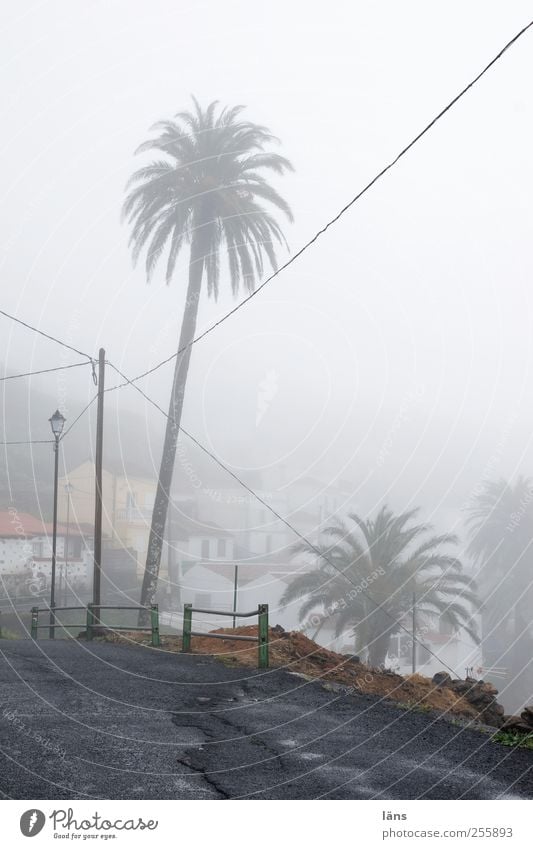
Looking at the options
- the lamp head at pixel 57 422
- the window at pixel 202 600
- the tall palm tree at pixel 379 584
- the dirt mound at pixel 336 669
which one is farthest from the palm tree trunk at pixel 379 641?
the window at pixel 202 600

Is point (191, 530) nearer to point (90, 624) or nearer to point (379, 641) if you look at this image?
point (379, 641)

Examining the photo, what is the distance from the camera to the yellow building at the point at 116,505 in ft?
240

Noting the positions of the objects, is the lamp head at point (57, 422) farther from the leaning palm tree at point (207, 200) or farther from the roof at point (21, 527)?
the roof at point (21, 527)

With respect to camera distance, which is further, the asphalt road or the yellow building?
the yellow building

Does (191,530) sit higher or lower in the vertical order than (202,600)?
higher

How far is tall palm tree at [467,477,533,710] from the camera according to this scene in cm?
6241

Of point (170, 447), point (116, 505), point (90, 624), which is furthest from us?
point (116, 505)

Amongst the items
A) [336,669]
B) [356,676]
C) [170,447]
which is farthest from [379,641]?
[356,676]

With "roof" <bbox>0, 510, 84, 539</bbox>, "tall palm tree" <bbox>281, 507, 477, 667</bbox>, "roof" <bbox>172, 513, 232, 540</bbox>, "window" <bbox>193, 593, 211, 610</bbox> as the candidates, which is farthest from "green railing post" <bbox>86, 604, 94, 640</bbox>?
"roof" <bbox>172, 513, 232, 540</bbox>

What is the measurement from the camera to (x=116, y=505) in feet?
255

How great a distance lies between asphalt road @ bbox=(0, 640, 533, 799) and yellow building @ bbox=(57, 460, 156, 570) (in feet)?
197
